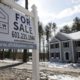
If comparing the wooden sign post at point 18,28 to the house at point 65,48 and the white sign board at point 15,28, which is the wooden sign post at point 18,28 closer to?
the white sign board at point 15,28

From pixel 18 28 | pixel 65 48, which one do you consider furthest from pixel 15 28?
pixel 65 48

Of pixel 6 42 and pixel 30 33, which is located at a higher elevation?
pixel 30 33

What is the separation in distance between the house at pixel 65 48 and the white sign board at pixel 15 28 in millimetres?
31664

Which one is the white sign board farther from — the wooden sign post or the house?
the house

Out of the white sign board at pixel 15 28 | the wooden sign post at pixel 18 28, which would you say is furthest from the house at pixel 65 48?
the white sign board at pixel 15 28

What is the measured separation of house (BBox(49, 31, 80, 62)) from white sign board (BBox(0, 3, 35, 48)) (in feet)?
104

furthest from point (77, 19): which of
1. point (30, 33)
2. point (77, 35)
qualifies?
point (30, 33)

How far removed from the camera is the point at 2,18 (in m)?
2.91

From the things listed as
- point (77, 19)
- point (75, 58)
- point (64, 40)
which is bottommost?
point (75, 58)

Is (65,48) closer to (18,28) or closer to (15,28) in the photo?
(18,28)

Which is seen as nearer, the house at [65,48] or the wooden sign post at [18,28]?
the wooden sign post at [18,28]

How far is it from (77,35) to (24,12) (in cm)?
3440

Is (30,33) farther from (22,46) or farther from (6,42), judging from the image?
(6,42)

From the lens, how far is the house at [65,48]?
35.1 metres
